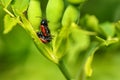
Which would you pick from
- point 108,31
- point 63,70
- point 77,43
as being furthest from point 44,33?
point 77,43

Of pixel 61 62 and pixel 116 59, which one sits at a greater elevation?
pixel 61 62

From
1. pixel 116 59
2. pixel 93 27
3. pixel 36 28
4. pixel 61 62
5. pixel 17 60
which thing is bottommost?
pixel 116 59

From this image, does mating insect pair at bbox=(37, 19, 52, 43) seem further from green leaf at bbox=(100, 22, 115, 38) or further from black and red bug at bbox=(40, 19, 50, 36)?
green leaf at bbox=(100, 22, 115, 38)

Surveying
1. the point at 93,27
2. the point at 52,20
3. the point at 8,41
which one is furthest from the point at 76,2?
the point at 8,41

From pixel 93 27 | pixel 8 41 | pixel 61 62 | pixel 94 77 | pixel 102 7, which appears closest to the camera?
pixel 61 62

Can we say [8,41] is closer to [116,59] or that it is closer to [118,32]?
[116,59]

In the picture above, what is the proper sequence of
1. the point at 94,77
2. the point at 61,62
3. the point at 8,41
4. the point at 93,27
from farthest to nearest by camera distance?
the point at 8,41
the point at 94,77
the point at 93,27
the point at 61,62

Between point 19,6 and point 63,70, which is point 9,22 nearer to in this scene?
point 19,6
